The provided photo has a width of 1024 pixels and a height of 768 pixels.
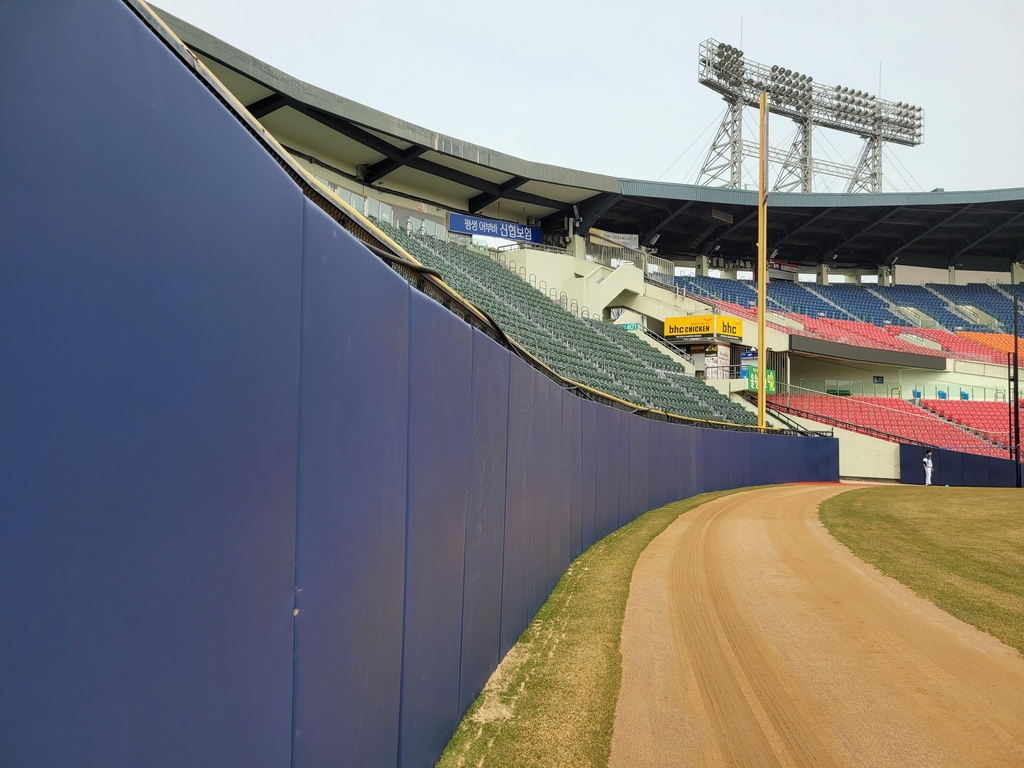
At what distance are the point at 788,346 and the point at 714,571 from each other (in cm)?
2749

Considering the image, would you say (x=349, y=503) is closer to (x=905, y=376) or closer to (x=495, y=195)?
(x=495, y=195)

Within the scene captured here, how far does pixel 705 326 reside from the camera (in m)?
32.2

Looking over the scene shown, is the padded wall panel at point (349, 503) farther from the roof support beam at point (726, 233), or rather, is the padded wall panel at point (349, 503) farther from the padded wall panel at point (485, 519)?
the roof support beam at point (726, 233)

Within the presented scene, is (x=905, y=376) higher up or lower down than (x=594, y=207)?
lower down

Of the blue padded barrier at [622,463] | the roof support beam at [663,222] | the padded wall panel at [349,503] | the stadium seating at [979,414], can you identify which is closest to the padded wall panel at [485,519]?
the padded wall panel at [349,503]

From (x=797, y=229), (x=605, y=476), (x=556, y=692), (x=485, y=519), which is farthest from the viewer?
(x=797, y=229)

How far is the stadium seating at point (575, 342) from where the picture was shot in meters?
21.9

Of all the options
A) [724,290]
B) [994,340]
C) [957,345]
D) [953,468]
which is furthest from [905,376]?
[953,468]

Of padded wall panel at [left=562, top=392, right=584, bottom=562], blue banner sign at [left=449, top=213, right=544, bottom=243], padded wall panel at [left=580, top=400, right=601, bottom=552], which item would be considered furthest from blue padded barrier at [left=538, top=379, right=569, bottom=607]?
blue banner sign at [left=449, top=213, right=544, bottom=243]

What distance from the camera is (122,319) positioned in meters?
1.23

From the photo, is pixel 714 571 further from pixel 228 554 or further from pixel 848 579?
pixel 228 554

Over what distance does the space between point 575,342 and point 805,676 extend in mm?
20637

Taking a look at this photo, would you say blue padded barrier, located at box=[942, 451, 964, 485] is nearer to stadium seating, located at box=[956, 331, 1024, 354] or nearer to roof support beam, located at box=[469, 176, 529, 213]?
stadium seating, located at box=[956, 331, 1024, 354]

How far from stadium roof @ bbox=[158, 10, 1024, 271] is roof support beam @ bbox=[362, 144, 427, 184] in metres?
0.05
